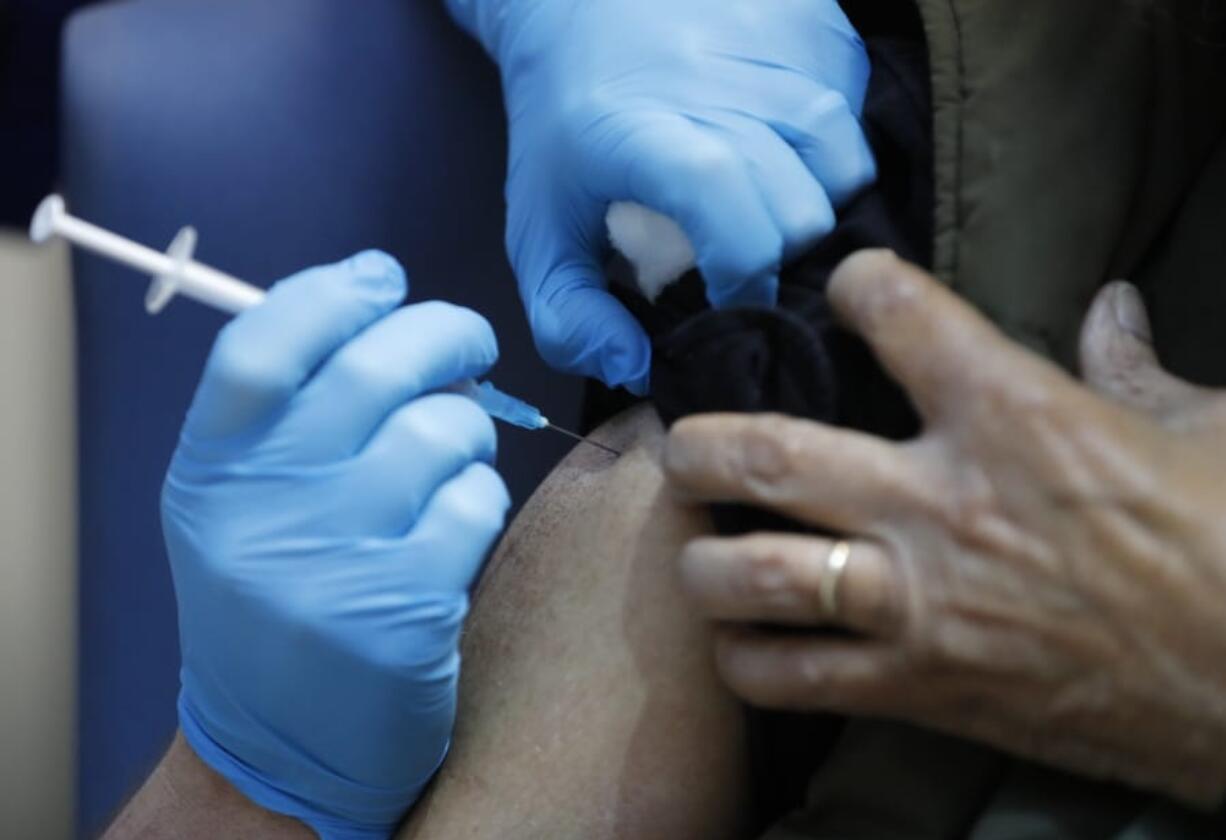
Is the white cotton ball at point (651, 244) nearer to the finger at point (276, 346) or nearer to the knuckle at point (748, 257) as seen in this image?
the knuckle at point (748, 257)

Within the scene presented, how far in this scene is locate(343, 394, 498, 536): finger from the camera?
2.43ft

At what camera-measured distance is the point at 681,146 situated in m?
0.79

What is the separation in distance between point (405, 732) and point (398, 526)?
139 millimetres

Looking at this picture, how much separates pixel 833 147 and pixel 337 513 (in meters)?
0.43

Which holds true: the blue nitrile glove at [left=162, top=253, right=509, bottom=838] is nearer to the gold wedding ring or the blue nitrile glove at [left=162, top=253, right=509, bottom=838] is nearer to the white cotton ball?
the white cotton ball

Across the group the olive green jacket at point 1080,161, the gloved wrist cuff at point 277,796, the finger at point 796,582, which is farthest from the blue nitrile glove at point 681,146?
the gloved wrist cuff at point 277,796

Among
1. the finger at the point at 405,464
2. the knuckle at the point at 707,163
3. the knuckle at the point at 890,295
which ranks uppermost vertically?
the knuckle at the point at 890,295

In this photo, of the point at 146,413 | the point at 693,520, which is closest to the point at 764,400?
the point at 693,520

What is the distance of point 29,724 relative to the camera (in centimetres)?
147

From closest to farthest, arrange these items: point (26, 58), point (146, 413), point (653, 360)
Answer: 1. point (653, 360)
2. point (146, 413)
3. point (26, 58)

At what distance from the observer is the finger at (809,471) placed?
0.61 meters

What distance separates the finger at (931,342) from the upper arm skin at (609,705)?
18 cm

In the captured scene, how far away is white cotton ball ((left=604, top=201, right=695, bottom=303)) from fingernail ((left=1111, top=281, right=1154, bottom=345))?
28 centimetres

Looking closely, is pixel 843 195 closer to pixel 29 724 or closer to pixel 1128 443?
pixel 1128 443
